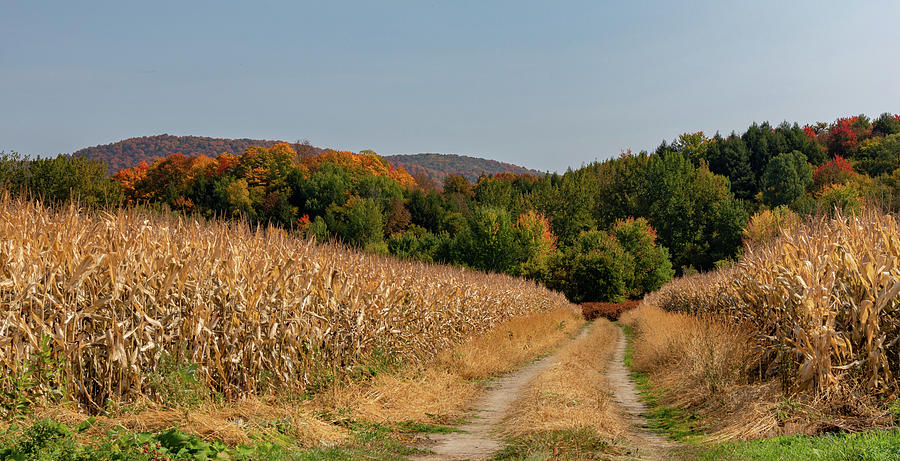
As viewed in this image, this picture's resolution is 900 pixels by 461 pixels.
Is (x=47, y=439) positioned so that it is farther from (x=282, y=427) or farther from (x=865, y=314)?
(x=865, y=314)

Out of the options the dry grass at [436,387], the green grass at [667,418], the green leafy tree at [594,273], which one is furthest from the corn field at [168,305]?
the green leafy tree at [594,273]

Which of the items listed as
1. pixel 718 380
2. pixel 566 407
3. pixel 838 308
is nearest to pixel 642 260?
pixel 718 380

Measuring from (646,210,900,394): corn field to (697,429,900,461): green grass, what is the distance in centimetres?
149

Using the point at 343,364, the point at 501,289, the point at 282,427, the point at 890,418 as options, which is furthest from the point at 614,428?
the point at 501,289

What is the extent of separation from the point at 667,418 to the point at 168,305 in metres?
8.52

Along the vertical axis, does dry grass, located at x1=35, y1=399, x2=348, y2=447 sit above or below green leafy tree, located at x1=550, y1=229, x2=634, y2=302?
above

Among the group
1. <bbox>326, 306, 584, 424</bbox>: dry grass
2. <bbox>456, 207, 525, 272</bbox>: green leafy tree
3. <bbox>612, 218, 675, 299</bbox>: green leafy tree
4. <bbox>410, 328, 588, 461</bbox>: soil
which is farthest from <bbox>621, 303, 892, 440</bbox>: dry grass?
<bbox>612, 218, 675, 299</bbox>: green leafy tree

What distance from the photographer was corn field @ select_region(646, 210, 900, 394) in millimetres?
9102

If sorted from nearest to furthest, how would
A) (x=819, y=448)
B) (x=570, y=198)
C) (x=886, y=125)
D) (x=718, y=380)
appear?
1. (x=819, y=448)
2. (x=718, y=380)
3. (x=570, y=198)
4. (x=886, y=125)

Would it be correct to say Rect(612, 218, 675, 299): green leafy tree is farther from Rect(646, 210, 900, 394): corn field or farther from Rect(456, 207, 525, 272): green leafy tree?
Rect(646, 210, 900, 394): corn field

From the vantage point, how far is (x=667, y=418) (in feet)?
37.6

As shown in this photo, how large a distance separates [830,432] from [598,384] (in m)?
7.15

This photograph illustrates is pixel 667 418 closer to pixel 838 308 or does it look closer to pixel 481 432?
pixel 838 308

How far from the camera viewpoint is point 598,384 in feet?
50.0
